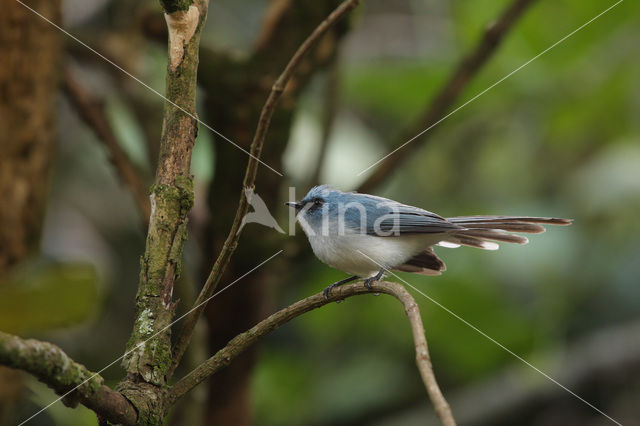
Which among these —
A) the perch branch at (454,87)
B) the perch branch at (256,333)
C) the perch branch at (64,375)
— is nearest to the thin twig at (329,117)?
the perch branch at (454,87)

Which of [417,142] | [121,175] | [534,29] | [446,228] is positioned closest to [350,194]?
[446,228]

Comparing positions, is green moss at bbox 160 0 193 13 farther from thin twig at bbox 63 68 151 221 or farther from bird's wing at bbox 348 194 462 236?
thin twig at bbox 63 68 151 221

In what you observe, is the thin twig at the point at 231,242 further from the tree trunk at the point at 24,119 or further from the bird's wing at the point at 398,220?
the tree trunk at the point at 24,119

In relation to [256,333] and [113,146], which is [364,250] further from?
[113,146]

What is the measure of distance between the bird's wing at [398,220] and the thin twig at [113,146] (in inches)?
38.7

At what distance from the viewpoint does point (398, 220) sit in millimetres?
2049

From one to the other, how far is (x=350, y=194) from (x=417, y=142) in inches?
30.3

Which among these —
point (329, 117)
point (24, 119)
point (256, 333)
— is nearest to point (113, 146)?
point (24, 119)

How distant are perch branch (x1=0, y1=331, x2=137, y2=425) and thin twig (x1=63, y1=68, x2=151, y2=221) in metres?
1.69

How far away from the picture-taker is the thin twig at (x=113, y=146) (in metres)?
2.73

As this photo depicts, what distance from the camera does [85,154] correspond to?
4.88 meters

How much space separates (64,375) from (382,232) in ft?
4.27

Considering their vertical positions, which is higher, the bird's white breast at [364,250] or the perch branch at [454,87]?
the perch branch at [454,87]

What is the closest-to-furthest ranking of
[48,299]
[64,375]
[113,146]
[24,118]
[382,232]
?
[64,375]
[48,299]
[382,232]
[24,118]
[113,146]
